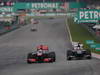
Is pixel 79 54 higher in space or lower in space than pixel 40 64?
higher

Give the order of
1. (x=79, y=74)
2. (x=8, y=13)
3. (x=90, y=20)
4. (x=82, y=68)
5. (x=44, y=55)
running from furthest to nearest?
(x=8, y=13) < (x=90, y=20) < (x=44, y=55) < (x=82, y=68) < (x=79, y=74)

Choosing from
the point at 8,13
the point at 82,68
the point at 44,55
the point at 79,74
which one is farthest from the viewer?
the point at 8,13

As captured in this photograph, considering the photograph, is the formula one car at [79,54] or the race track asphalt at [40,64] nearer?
the race track asphalt at [40,64]

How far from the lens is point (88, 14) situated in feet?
174

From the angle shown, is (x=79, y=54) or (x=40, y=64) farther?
(x=79, y=54)

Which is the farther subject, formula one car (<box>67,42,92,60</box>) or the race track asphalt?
formula one car (<box>67,42,92,60</box>)

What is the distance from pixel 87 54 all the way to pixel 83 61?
116 centimetres

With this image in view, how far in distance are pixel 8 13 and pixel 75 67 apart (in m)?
112

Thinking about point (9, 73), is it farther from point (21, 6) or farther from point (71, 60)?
point (21, 6)

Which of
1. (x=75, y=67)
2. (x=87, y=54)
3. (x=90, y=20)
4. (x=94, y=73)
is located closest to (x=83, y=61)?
(x=87, y=54)

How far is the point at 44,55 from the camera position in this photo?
31266 millimetres

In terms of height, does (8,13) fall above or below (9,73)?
below

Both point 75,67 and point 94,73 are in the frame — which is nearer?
point 94,73

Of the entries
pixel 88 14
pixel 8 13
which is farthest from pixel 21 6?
pixel 88 14
